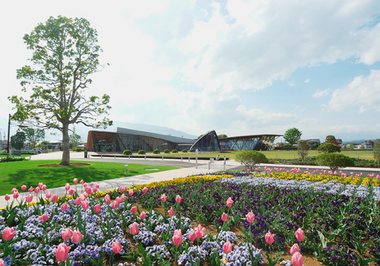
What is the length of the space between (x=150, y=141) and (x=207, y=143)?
20302 mm

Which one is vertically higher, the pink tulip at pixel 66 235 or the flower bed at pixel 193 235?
the pink tulip at pixel 66 235

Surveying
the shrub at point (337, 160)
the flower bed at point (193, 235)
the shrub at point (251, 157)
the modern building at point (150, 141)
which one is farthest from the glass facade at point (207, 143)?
the flower bed at point (193, 235)

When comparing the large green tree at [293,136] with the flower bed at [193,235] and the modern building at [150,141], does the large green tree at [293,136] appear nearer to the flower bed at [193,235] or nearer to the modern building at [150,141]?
the modern building at [150,141]

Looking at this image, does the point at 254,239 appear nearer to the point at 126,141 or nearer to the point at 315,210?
the point at 315,210

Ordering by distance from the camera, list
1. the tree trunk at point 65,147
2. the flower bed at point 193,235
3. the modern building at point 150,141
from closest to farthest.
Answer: the flower bed at point 193,235
the tree trunk at point 65,147
the modern building at point 150,141

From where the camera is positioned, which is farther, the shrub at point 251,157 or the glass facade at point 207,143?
the glass facade at point 207,143

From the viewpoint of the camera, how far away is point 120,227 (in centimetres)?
398

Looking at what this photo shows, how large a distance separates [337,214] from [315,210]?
0.48m

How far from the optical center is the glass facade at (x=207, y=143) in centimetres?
5872

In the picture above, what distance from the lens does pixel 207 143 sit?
59562 millimetres

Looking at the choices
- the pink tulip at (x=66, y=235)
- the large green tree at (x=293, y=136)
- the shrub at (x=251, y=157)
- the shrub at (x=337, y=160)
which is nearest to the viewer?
the pink tulip at (x=66, y=235)

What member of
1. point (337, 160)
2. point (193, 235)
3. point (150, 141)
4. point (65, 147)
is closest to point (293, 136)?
point (150, 141)

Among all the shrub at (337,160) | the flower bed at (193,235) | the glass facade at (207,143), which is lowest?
the flower bed at (193,235)

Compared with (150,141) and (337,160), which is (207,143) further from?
(337,160)
